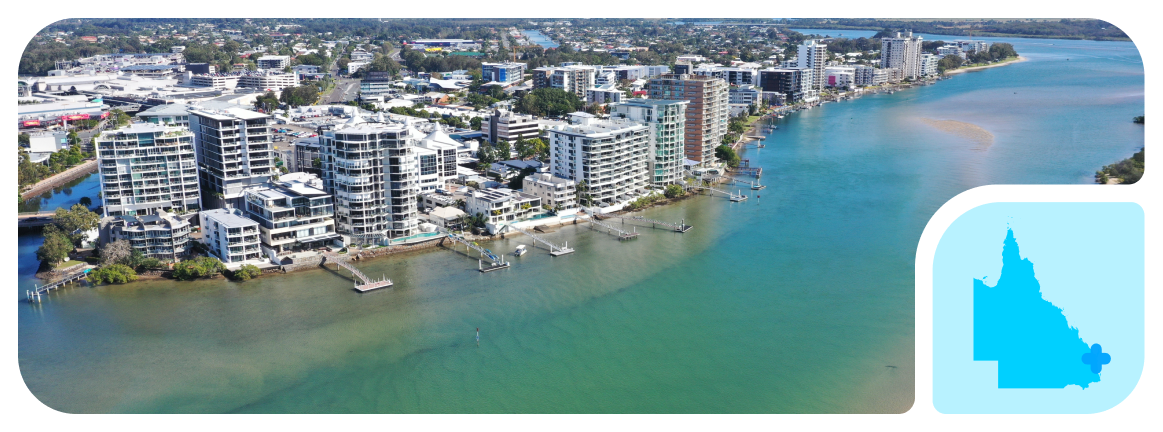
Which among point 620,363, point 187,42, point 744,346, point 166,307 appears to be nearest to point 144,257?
point 166,307

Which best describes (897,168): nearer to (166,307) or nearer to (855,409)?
(855,409)

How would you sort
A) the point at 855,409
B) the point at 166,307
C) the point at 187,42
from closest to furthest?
the point at 855,409 < the point at 166,307 < the point at 187,42

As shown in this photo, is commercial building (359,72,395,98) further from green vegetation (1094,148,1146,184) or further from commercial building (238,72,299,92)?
green vegetation (1094,148,1146,184)

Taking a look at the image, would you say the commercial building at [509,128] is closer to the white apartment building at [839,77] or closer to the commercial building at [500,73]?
the commercial building at [500,73]

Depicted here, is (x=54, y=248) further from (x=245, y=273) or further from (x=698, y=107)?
(x=698, y=107)

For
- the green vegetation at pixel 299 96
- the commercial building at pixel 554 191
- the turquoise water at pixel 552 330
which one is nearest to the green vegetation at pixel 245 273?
the turquoise water at pixel 552 330

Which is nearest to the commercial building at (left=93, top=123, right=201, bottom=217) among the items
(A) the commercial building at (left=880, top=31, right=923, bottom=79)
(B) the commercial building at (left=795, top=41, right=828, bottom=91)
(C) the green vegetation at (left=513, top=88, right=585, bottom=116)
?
(C) the green vegetation at (left=513, top=88, right=585, bottom=116)

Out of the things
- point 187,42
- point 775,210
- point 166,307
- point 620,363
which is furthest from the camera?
point 187,42
